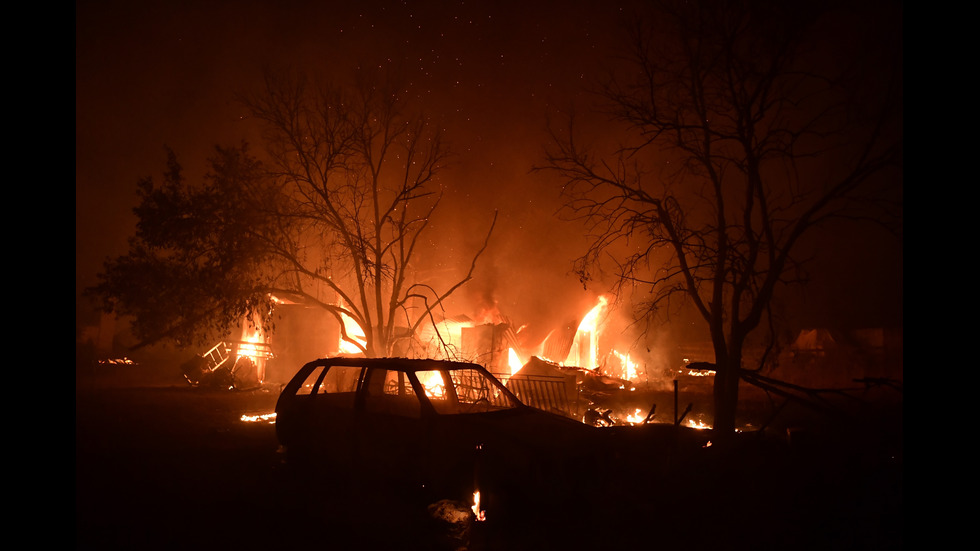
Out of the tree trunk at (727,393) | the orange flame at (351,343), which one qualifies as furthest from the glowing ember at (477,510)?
the orange flame at (351,343)

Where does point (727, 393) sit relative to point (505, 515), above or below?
above

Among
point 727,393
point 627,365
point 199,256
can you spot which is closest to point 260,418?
point 199,256

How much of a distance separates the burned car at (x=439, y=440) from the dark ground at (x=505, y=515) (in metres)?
0.26

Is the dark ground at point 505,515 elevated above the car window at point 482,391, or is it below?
below

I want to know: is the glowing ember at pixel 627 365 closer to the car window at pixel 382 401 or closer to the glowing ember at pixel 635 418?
the glowing ember at pixel 635 418

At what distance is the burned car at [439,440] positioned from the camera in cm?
561

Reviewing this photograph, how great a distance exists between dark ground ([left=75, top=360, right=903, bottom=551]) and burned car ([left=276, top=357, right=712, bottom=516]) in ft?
0.87

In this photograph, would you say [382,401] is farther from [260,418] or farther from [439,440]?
[260,418]

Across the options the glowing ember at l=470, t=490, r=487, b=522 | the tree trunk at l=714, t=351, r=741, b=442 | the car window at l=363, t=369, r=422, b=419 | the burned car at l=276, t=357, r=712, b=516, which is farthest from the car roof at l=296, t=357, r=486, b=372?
the tree trunk at l=714, t=351, r=741, b=442

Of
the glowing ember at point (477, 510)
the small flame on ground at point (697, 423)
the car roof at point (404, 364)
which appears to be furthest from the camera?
the small flame on ground at point (697, 423)

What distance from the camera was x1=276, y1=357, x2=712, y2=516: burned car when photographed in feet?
18.4

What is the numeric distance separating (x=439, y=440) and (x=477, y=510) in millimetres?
795

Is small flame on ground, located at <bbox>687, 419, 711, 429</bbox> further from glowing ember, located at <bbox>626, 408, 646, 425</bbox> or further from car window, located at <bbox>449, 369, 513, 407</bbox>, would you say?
car window, located at <bbox>449, 369, 513, 407</bbox>

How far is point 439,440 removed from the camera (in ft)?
19.4
